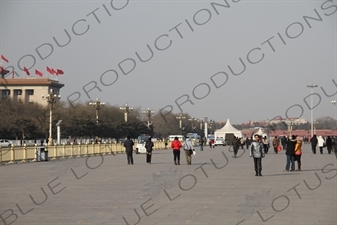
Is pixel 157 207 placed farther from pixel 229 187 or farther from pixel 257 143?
pixel 257 143

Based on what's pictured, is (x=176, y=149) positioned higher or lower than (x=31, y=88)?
lower

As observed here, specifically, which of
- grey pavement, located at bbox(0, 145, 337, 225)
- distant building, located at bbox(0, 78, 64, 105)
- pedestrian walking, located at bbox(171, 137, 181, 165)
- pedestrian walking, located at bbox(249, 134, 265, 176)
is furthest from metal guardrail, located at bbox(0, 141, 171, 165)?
distant building, located at bbox(0, 78, 64, 105)

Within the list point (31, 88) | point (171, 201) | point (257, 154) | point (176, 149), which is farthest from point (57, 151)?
point (31, 88)

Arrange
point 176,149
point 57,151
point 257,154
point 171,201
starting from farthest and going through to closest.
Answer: point 57,151
point 176,149
point 257,154
point 171,201

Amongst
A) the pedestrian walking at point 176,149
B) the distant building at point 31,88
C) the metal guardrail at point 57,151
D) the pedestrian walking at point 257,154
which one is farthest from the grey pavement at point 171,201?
the distant building at point 31,88

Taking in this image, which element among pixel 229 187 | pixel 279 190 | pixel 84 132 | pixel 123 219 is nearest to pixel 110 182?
pixel 229 187

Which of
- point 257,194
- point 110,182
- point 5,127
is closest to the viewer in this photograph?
point 257,194

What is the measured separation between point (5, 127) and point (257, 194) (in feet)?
206

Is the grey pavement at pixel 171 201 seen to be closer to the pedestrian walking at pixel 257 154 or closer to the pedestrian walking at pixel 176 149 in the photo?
the pedestrian walking at pixel 257 154

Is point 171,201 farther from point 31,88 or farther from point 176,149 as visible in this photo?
point 31,88

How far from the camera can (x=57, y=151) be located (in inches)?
1553

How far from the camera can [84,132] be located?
81938 millimetres

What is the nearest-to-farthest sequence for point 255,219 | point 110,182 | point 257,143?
1. point 255,219
2. point 110,182
3. point 257,143

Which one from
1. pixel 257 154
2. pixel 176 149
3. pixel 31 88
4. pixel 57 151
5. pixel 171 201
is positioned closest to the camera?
pixel 171 201
